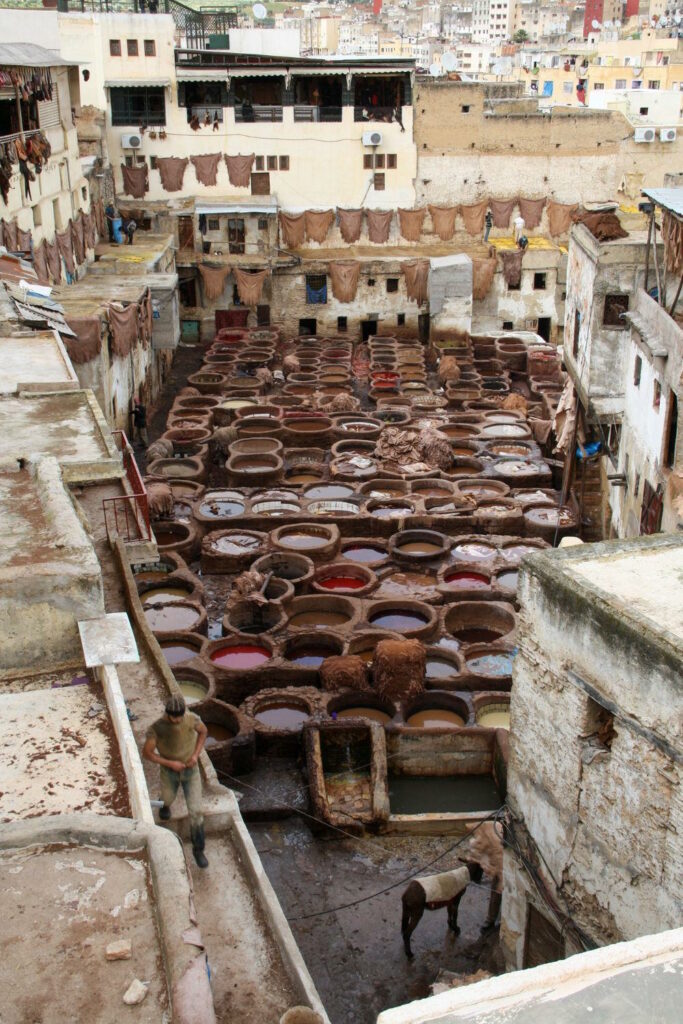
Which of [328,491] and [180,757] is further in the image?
[328,491]

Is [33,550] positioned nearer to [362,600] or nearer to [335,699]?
[335,699]

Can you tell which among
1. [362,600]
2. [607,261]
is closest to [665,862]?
[362,600]

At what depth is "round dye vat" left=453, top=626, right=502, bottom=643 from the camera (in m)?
21.5

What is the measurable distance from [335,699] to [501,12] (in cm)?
18232

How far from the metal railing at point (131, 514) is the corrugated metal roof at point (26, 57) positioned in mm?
15441

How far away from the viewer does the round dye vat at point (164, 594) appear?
22.0 meters

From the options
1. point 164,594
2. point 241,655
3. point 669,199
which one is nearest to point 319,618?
point 241,655

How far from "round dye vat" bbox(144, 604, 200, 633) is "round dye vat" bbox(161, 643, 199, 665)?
597 mm

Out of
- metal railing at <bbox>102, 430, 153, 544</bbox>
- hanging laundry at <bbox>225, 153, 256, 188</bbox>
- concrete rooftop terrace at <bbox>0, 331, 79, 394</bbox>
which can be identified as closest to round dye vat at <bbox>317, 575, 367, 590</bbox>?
concrete rooftop terrace at <bbox>0, 331, 79, 394</bbox>

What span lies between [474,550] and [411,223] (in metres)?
24.5

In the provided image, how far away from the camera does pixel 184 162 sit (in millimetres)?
44156

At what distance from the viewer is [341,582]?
2306 centimetres

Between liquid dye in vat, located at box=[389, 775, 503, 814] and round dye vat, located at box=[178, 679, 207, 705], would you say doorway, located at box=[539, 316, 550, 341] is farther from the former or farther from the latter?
liquid dye in vat, located at box=[389, 775, 503, 814]

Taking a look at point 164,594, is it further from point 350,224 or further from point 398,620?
point 350,224
